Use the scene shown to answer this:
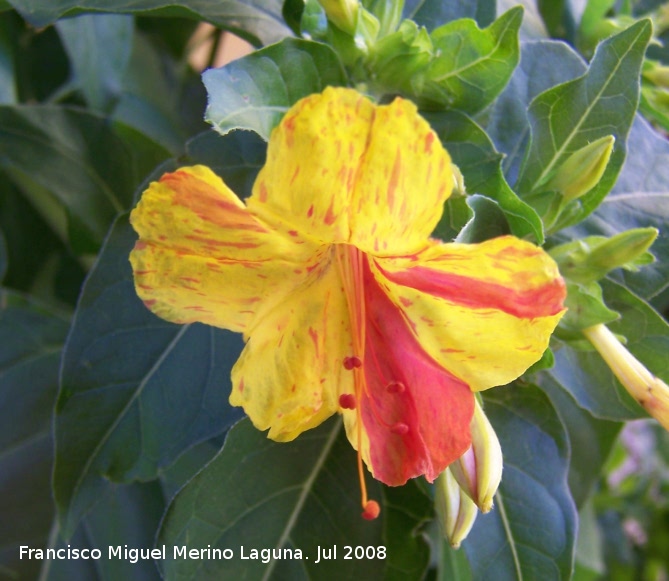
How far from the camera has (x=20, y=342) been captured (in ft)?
2.50

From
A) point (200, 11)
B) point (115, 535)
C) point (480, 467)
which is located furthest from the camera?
point (115, 535)

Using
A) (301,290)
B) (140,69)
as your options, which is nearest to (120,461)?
(301,290)

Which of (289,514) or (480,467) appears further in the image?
(289,514)

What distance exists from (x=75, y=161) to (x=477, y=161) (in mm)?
456

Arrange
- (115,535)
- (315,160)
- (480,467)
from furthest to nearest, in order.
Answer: (115,535)
(480,467)
(315,160)

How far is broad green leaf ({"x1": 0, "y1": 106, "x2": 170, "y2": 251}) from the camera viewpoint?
697mm

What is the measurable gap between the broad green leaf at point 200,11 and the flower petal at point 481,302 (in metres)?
0.25


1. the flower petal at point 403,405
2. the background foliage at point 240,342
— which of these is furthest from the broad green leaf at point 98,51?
the flower petal at point 403,405

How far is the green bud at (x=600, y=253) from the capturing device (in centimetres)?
49

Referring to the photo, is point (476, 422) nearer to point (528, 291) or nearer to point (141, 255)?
point (528, 291)

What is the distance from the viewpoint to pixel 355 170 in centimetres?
36

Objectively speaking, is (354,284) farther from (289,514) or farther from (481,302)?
(289,514)

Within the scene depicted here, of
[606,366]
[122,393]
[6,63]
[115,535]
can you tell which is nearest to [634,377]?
[606,366]

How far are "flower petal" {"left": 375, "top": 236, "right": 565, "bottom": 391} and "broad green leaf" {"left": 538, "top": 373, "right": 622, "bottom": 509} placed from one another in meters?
0.36
